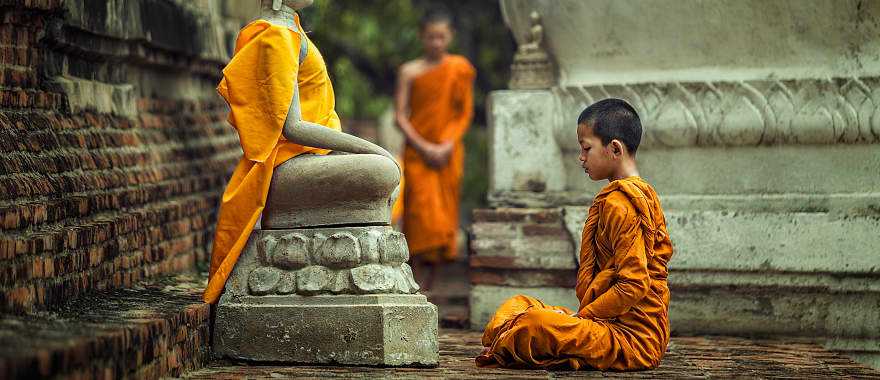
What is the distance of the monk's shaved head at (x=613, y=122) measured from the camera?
14.6 ft

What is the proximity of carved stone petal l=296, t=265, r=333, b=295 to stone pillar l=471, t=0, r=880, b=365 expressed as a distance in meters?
1.63

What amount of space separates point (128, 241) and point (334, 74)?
7328mm

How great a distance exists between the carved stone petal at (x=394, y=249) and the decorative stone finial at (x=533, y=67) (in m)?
1.85

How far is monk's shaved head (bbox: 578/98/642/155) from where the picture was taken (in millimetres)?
4465

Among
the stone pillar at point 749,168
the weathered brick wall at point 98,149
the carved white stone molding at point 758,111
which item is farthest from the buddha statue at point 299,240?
the carved white stone molding at point 758,111

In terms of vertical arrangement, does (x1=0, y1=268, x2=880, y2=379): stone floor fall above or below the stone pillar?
below

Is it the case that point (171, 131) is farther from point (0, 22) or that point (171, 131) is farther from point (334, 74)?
point (334, 74)

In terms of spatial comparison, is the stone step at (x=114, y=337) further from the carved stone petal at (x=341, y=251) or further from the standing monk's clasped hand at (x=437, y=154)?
the standing monk's clasped hand at (x=437, y=154)

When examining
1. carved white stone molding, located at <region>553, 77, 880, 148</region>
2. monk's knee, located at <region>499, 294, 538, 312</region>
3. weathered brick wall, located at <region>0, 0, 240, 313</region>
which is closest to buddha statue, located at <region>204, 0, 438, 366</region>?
monk's knee, located at <region>499, 294, 538, 312</region>

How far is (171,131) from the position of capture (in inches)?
245

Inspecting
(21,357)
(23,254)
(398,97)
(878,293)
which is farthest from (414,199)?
(21,357)

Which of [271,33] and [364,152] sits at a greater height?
[271,33]

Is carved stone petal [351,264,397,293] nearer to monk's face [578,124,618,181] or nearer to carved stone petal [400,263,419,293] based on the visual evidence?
carved stone petal [400,263,419,293]

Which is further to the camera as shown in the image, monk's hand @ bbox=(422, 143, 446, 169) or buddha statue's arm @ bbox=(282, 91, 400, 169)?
monk's hand @ bbox=(422, 143, 446, 169)
